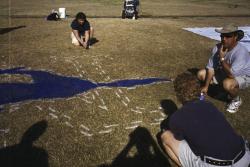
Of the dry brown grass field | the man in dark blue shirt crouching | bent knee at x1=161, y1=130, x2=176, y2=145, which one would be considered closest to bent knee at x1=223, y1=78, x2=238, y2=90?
the dry brown grass field

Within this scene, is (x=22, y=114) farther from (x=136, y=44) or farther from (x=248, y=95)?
(x=136, y=44)

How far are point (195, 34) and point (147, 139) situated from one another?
10.7m

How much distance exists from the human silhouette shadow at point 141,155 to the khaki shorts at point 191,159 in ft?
2.75

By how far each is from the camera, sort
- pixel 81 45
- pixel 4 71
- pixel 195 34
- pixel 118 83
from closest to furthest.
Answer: pixel 118 83 < pixel 4 71 < pixel 81 45 < pixel 195 34

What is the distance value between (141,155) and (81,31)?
322 inches

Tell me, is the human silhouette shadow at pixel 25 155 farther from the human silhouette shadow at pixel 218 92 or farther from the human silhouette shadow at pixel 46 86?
the human silhouette shadow at pixel 218 92

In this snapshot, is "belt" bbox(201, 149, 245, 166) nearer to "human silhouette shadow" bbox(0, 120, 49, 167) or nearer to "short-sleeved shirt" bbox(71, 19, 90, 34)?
"human silhouette shadow" bbox(0, 120, 49, 167)

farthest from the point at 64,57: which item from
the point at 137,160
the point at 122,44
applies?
the point at 137,160

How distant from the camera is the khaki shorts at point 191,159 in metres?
4.20

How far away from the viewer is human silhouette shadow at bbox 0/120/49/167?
5191 millimetres

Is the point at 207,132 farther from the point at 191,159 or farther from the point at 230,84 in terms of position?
the point at 230,84

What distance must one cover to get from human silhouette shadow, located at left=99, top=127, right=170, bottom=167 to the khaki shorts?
84 cm

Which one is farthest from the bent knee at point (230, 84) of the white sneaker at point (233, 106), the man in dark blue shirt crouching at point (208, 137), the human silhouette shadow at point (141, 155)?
the man in dark blue shirt crouching at point (208, 137)

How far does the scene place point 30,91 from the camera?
26.5 feet
